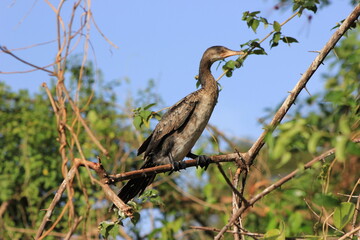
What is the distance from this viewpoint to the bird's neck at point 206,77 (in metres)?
5.05

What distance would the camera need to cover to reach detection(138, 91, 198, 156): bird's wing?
4.86 m

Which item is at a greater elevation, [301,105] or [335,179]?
[301,105]

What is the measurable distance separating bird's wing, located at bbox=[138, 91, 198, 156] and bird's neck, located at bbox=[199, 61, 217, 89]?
0.57 feet

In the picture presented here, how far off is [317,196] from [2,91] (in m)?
6.09

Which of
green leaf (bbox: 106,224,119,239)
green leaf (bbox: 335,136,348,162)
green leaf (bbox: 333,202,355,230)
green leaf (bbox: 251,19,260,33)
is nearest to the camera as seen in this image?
green leaf (bbox: 335,136,348,162)

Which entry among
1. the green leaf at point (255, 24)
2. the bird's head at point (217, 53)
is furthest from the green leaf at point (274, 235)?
the bird's head at point (217, 53)

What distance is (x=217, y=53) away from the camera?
5254mm

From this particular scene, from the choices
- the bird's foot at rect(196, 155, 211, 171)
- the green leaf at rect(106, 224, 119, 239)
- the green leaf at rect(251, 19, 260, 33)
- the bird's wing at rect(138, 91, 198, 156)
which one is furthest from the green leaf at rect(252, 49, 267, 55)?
the green leaf at rect(106, 224, 119, 239)

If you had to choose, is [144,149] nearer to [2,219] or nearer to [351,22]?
[351,22]

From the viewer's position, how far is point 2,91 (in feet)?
25.7

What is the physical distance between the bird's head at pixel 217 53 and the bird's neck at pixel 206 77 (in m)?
0.06

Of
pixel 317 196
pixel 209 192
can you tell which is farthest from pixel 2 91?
pixel 317 196

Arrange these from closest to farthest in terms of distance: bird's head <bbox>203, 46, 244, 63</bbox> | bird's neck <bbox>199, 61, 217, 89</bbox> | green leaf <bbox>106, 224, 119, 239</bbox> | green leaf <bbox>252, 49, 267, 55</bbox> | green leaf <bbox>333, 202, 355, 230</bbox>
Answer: green leaf <bbox>333, 202, 355, 230</bbox>
green leaf <bbox>106, 224, 119, 239</bbox>
green leaf <bbox>252, 49, 267, 55</bbox>
bird's neck <bbox>199, 61, 217, 89</bbox>
bird's head <bbox>203, 46, 244, 63</bbox>

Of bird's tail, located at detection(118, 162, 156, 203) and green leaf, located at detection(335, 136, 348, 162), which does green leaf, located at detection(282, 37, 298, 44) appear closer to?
bird's tail, located at detection(118, 162, 156, 203)
